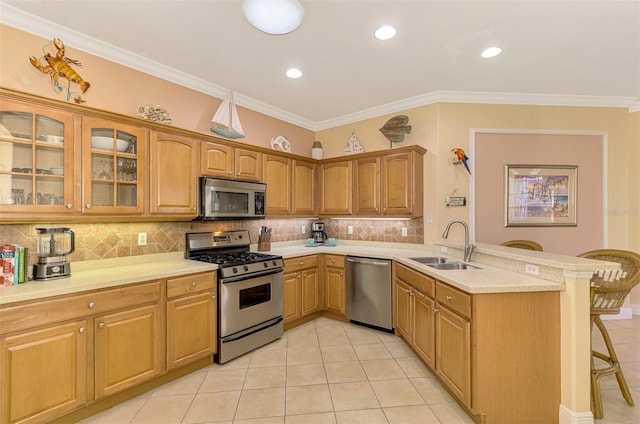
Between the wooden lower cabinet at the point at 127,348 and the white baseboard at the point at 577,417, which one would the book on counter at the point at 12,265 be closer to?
the wooden lower cabinet at the point at 127,348

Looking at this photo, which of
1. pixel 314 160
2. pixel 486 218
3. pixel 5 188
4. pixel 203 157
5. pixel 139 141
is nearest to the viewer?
pixel 5 188

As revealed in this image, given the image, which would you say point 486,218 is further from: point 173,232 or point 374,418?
point 173,232

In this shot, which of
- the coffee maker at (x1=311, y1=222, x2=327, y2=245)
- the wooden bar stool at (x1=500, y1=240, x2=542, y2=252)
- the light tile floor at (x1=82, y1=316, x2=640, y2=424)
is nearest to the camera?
the light tile floor at (x1=82, y1=316, x2=640, y2=424)

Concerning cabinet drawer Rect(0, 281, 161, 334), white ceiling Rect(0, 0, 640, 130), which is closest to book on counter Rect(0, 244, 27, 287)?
cabinet drawer Rect(0, 281, 161, 334)

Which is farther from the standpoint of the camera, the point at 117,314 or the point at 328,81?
the point at 328,81

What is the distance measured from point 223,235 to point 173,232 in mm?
541

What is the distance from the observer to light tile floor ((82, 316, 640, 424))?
76.2 inches

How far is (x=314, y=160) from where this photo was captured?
4.21 meters

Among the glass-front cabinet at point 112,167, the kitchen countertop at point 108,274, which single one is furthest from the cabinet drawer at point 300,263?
the glass-front cabinet at point 112,167

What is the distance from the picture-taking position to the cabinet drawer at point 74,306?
1610 mm

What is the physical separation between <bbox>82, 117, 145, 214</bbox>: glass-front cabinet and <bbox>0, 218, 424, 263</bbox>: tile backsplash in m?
0.33

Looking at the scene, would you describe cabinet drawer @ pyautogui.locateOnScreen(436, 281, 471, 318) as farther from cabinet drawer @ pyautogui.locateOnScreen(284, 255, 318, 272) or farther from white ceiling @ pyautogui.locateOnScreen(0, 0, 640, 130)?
white ceiling @ pyautogui.locateOnScreen(0, 0, 640, 130)

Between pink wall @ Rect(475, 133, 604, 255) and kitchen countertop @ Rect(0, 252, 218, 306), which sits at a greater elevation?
pink wall @ Rect(475, 133, 604, 255)

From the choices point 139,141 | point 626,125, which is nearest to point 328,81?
point 139,141
